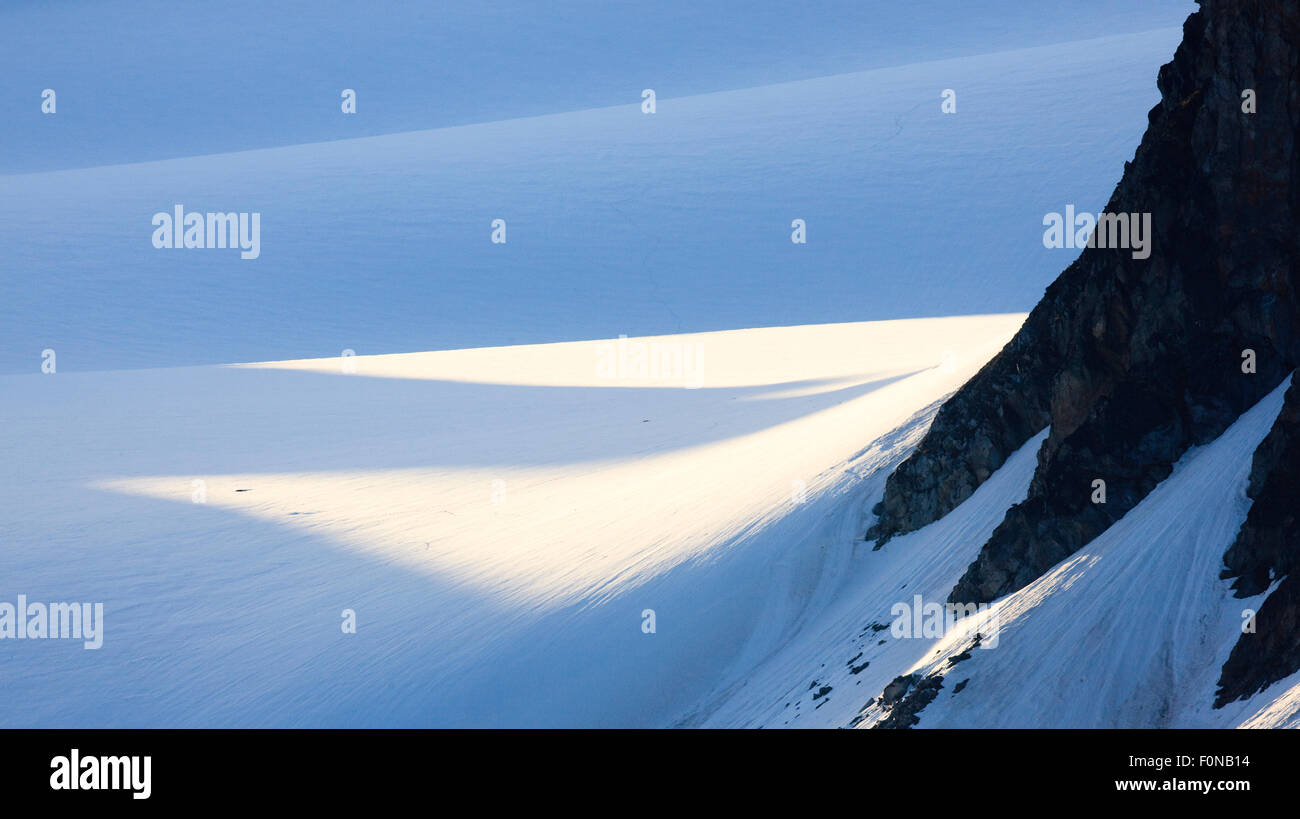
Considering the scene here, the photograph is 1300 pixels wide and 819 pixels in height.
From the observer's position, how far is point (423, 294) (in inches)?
1148

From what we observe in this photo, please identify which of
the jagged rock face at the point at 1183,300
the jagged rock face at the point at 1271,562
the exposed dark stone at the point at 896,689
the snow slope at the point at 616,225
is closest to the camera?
the jagged rock face at the point at 1271,562

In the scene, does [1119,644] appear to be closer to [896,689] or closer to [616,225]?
[896,689]

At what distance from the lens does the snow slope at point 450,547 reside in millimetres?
7973

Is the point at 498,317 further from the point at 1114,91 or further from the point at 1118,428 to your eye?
the point at 1118,428

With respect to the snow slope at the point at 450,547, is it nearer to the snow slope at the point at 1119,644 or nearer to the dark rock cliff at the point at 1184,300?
the snow slope at the point at 1119,644

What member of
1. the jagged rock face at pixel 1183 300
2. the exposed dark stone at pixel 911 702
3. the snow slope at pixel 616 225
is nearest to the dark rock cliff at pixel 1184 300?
the jagged rock face at pixel 1183 300

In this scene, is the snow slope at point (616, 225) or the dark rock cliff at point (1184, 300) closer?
the dark rock cliff at point (1184, 300)

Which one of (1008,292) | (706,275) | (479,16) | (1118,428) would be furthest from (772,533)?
(479,16)

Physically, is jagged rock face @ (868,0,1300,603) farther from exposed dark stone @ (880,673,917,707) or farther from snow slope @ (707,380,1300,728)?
exposed dark stone @ (880,673,917,707)

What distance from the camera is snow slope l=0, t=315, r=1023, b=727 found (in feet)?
26.2

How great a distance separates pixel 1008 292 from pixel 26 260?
23.7m

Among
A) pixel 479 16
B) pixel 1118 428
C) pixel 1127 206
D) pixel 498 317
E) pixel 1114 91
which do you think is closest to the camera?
pixel 1118 428

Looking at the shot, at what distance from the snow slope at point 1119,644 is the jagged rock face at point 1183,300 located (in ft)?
0.67

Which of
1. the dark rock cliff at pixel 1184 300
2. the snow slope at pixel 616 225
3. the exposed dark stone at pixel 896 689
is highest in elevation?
the snow slope at pixel 616 225
